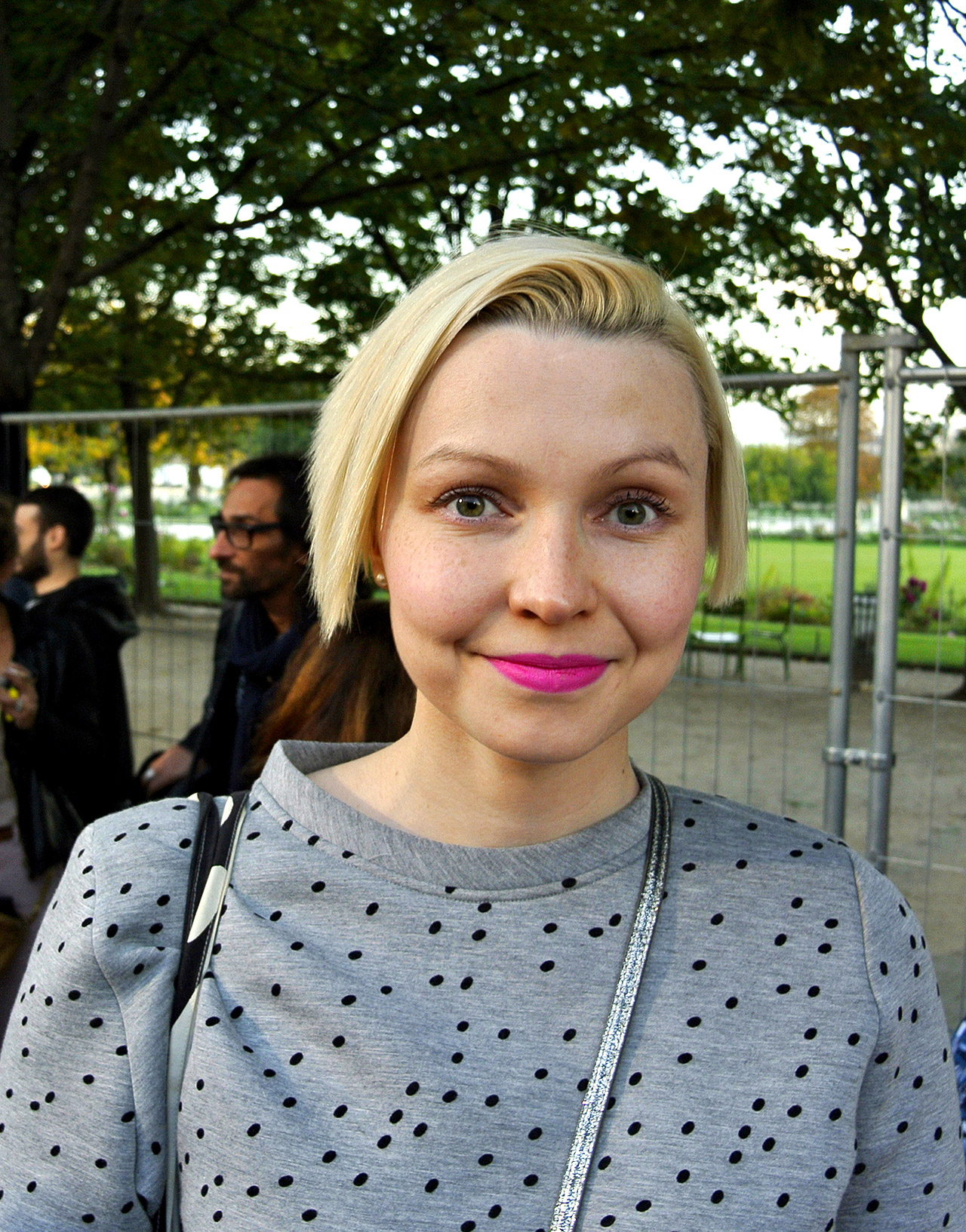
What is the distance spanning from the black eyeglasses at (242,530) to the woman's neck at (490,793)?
313 cm

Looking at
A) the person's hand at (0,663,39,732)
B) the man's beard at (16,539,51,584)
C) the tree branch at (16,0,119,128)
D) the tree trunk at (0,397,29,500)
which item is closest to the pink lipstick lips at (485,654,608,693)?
the person's hand at (0,663,39,732)

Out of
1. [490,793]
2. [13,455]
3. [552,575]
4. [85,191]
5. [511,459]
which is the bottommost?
[490,793]

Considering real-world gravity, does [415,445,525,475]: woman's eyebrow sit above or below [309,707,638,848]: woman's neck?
above

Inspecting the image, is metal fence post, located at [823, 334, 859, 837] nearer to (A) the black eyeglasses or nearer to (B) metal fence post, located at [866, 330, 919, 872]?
(B) metal fence post, located at [866, 330, 919, 872]

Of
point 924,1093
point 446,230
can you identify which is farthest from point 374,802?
point 446,230

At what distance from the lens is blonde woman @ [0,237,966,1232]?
113 centimetres

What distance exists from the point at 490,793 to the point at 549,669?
180 mm

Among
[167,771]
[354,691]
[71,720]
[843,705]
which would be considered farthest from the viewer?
[167,771]

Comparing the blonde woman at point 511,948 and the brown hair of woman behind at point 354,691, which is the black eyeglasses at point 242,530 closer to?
the brown hair of woman behind at point 354,691

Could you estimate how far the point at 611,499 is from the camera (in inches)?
45.6

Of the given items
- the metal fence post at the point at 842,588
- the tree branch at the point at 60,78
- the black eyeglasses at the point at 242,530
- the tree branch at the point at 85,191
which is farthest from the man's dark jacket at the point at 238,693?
the tree branch at the point at 60,78

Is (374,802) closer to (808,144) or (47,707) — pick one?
(47,707)

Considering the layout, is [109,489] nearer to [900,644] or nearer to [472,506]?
[900,644]

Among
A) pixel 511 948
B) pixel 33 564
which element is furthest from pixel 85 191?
pixel 511 948
